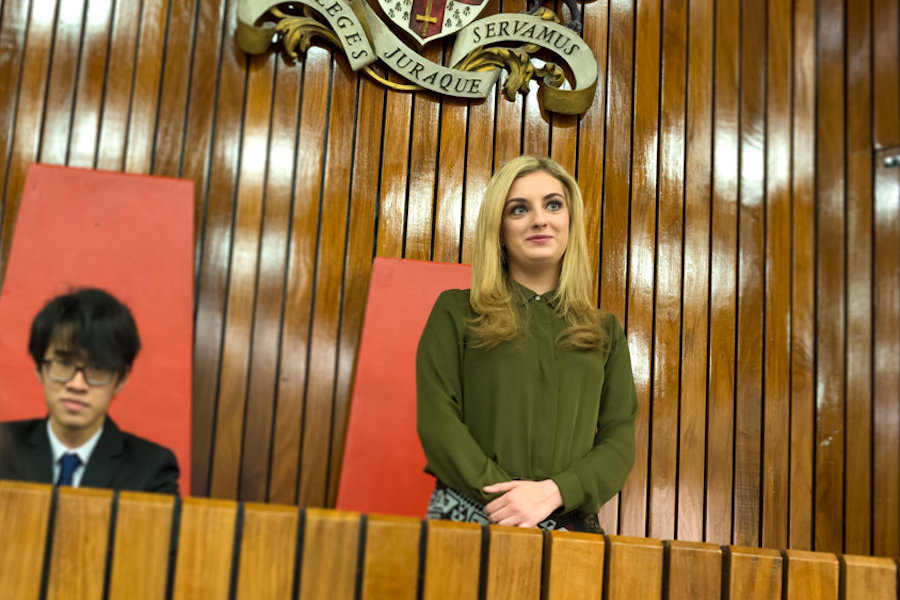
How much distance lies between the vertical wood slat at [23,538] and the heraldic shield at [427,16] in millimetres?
1949

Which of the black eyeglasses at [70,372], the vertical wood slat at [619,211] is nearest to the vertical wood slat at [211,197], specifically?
the black eyeglasses at [70,372]

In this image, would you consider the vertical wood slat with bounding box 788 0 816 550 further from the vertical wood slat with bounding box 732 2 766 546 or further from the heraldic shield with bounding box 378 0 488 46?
the heraldic shield with bounding box 378 0 488 46

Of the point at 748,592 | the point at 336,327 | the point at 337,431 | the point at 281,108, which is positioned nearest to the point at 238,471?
the point at 337,431

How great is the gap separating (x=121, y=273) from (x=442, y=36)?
1.22 m

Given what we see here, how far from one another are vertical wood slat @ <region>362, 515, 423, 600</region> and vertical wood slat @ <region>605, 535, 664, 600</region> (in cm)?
30

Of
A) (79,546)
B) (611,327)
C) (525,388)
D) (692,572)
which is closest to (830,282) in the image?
(611,327)

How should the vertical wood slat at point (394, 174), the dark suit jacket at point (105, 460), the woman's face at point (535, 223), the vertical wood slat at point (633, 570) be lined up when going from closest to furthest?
1. the vertical wood slat at point (633, 570)
2. the woman's face at point (535, 223)
3. the dark suit jacket at point (105, 460)
4. the vertical wood slat at point (394, 174)

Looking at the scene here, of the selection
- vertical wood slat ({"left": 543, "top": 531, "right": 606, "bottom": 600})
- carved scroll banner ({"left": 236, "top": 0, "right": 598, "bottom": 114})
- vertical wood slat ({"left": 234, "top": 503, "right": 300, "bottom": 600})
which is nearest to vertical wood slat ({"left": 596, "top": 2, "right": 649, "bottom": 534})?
carved scroll banner ({"left": 236, "top": 0, "right": 598, "bottom": 114})

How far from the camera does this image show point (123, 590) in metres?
1.26

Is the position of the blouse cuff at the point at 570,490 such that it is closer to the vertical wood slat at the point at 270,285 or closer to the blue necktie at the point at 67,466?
the vertical wood slat at the point at 270,285

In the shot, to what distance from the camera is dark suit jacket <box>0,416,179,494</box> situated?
7.65ft

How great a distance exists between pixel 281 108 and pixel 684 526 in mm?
1803

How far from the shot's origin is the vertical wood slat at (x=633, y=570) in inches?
53.7

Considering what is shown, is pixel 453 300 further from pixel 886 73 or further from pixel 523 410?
pixel 886 73
